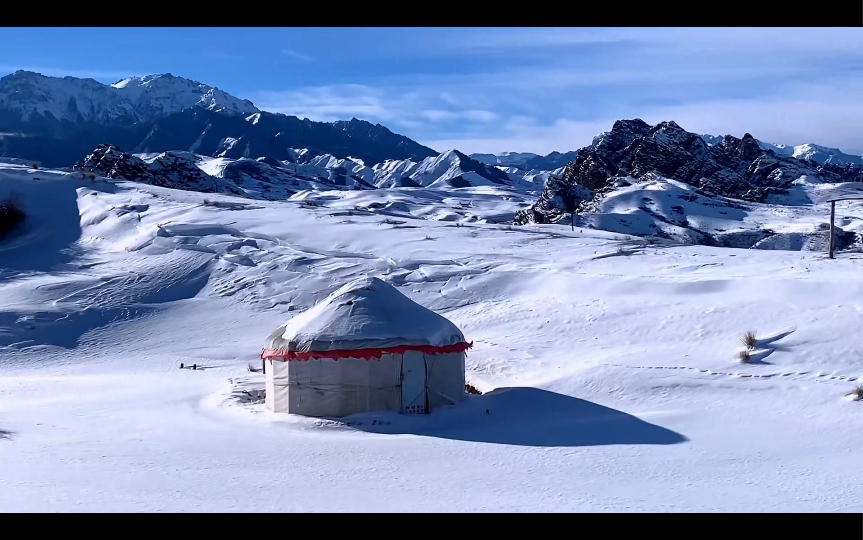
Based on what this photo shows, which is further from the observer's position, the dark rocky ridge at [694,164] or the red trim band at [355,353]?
the dark rocky ridge at [694,164]

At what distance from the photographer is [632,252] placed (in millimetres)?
28844

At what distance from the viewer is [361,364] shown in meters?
14.6

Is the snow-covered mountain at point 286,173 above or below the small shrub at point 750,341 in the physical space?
above

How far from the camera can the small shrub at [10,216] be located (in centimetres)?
3512

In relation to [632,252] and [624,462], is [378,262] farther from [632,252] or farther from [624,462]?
[624,462]

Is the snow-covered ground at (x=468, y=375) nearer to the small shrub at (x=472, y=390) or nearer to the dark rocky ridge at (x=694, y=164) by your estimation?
the small shrub at (x=472, y=390)

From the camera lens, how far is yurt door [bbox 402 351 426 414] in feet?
48.6

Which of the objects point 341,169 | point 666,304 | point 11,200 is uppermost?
point 341,169

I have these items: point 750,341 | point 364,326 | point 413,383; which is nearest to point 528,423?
point 413,383

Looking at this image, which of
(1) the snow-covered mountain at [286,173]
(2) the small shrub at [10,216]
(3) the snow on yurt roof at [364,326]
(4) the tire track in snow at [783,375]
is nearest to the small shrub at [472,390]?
(3) the snow on yurt roof at [364,326]

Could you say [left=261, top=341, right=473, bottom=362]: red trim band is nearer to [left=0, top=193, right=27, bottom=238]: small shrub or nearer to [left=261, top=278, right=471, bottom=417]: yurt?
[left=261, top=278, right=471, bottom=417]: yurt
